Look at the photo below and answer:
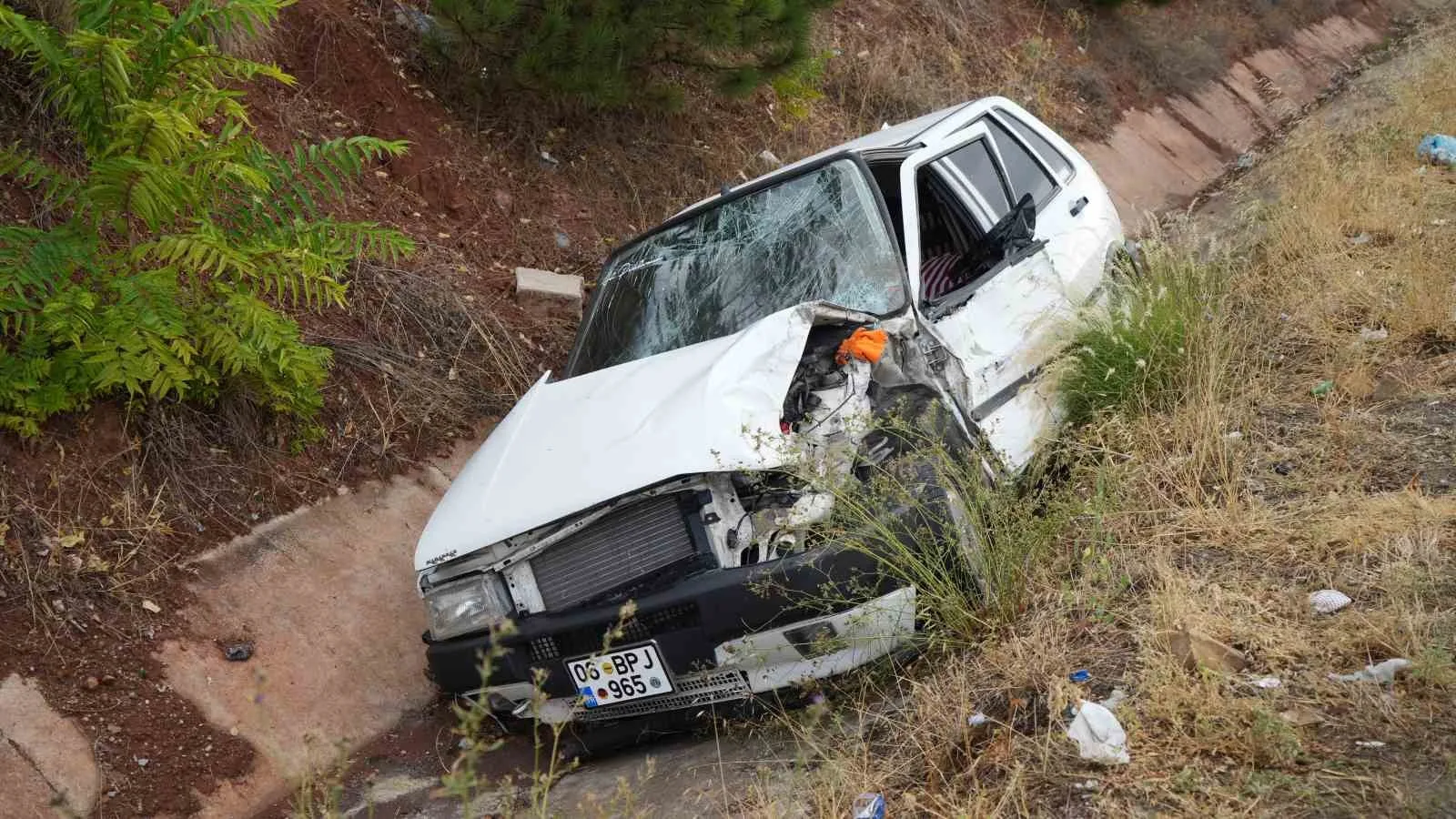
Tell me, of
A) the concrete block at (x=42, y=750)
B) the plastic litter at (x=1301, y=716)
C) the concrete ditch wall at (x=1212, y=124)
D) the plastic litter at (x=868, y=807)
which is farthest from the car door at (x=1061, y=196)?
the concrete block at (x=42, y=750)

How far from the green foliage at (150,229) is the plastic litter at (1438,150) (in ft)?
25.0

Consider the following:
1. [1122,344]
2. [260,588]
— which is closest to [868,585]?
[1122,344]

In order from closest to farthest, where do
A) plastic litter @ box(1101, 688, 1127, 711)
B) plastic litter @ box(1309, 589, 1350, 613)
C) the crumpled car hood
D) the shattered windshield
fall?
plastic litter @ box(1101, 688, 1127, 711) < plastic litter @ box(1309, 589, 1350, 613) < the crumpled car hood < the shattered windshield

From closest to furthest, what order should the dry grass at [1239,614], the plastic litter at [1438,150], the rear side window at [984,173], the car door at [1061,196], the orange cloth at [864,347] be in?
the dry grass at [1239,614] → the orange cloth at [864,347] → the car door at [1061,196] → the rear side window at [984,173] → the plastic litter at [1438,150]

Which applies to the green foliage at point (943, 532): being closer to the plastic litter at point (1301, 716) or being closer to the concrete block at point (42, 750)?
the plastic litter at point (1301, 716)

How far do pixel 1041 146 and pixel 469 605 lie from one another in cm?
416

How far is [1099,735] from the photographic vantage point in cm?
292

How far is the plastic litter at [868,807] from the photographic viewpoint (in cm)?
294

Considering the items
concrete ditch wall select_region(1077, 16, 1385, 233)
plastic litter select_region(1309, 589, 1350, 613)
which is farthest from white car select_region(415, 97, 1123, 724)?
concrete ditch wall select_region(1077, 16, 1385, 233)

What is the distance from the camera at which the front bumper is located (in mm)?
3369

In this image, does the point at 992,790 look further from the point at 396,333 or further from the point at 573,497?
the point at 396,333

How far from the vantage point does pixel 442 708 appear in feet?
15.1

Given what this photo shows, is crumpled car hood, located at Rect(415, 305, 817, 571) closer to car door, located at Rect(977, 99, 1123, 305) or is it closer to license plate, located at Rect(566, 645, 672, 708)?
license plate, located at Rect(566, 645, 672, 708)

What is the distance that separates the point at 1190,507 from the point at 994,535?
3.04ft
